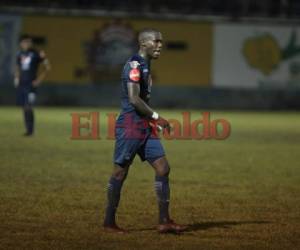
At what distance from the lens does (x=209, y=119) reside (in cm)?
2873

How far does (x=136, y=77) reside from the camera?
28.3 ft

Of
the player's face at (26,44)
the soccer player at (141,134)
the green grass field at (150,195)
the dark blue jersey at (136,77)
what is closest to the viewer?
the green grass field at (150,195)

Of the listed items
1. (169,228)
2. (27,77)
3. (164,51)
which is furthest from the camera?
(164,51)

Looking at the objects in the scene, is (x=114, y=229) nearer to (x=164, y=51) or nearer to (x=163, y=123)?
(x=163, y=123)

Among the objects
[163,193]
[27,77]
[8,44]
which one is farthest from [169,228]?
[8,44]

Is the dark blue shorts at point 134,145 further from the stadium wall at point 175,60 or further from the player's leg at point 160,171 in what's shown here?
the stadium wall at point 175,60

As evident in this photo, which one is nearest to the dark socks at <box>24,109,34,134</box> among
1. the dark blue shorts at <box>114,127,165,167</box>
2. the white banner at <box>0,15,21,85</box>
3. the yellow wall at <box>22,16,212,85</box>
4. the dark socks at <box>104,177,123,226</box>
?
the dark socks at <box>104,177,123,226</box>

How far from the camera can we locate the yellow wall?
36.7m

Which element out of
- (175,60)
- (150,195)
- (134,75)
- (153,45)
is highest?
(153,45)

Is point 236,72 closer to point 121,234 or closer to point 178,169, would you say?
point 178,169

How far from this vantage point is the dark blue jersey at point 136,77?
8633 millimetres

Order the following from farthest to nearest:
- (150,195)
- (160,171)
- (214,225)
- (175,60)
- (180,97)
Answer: (175,60) → (180,97) → (150,195) → (214,225) → (160,171)

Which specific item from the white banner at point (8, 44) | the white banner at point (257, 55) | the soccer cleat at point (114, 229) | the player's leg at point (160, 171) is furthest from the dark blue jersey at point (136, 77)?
the white banner at point (257, 55)

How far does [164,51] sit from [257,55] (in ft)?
14.1
